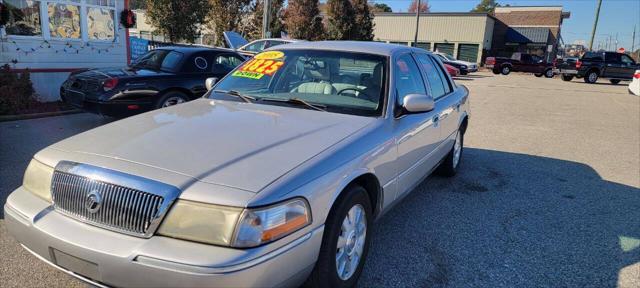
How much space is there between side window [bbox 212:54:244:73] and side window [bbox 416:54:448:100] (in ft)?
15.5

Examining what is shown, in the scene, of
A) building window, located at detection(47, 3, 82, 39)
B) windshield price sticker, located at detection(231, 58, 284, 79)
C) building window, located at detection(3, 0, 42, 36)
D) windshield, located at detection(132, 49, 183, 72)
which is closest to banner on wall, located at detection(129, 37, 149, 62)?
building window, located at detection(47, 3, 82, 39)

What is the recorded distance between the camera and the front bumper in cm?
193

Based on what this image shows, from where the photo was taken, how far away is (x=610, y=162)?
6895 millimetres

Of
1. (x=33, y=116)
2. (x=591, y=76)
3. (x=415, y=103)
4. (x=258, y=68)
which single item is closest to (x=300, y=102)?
(x=258, y=68)

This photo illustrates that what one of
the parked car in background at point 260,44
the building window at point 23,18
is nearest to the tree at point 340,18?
the parked car in background at point 260,44

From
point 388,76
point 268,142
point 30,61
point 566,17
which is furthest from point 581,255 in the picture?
point 566,17

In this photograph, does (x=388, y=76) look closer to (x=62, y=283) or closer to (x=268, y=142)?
(x=268, y=142)

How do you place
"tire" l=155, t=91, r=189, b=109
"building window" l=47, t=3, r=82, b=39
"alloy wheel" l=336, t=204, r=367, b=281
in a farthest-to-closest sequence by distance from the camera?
1. "building window" l=47, t=3, r=82, b=39
2. "tire" l=155, t=91, r=189, b=109
3. "alloy wheel" l=336, t=204, r=367, b=281

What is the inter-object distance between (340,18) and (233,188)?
104ft

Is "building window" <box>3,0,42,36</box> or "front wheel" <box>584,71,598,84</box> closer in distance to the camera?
"building window" <box>3,0,42,36</box>

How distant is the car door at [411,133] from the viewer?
11.3ft

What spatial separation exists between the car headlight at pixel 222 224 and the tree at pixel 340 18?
31.5 m

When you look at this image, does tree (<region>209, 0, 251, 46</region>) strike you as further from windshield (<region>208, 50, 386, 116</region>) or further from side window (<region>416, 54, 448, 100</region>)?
windshield (<region>208, 50, 386, 116</region>)

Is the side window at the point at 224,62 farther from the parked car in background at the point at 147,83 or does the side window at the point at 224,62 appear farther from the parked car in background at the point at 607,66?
the parked car in background at the point at 607,66
